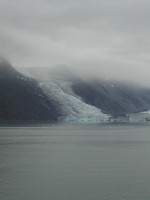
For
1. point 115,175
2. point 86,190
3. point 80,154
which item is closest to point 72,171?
point 115,175

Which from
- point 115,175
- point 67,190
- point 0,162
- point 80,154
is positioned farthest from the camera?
point 80,154

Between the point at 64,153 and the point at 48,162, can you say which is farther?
the point at 64,153

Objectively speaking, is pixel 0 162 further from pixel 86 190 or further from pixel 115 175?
pixel 86 190

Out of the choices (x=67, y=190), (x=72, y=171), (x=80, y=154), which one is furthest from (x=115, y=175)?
(x=80, y=154)

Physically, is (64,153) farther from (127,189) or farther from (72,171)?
(127,189)

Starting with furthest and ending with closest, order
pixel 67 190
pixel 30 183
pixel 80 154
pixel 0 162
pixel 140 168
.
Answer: pixel 80 154
pixel 0 162
pixel 140 168
pixel 30 183
pixel 67 190

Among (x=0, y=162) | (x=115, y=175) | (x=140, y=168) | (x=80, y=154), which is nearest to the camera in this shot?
(x=115, y=175)

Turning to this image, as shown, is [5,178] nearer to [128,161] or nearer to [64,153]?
[128,161]

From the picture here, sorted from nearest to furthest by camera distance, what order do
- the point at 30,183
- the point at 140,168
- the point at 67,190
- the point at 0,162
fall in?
the point at 67,190
the point at 30,183
the point at 140,168
the point at 0,162

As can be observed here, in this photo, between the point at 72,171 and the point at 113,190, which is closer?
the point at 113,190
